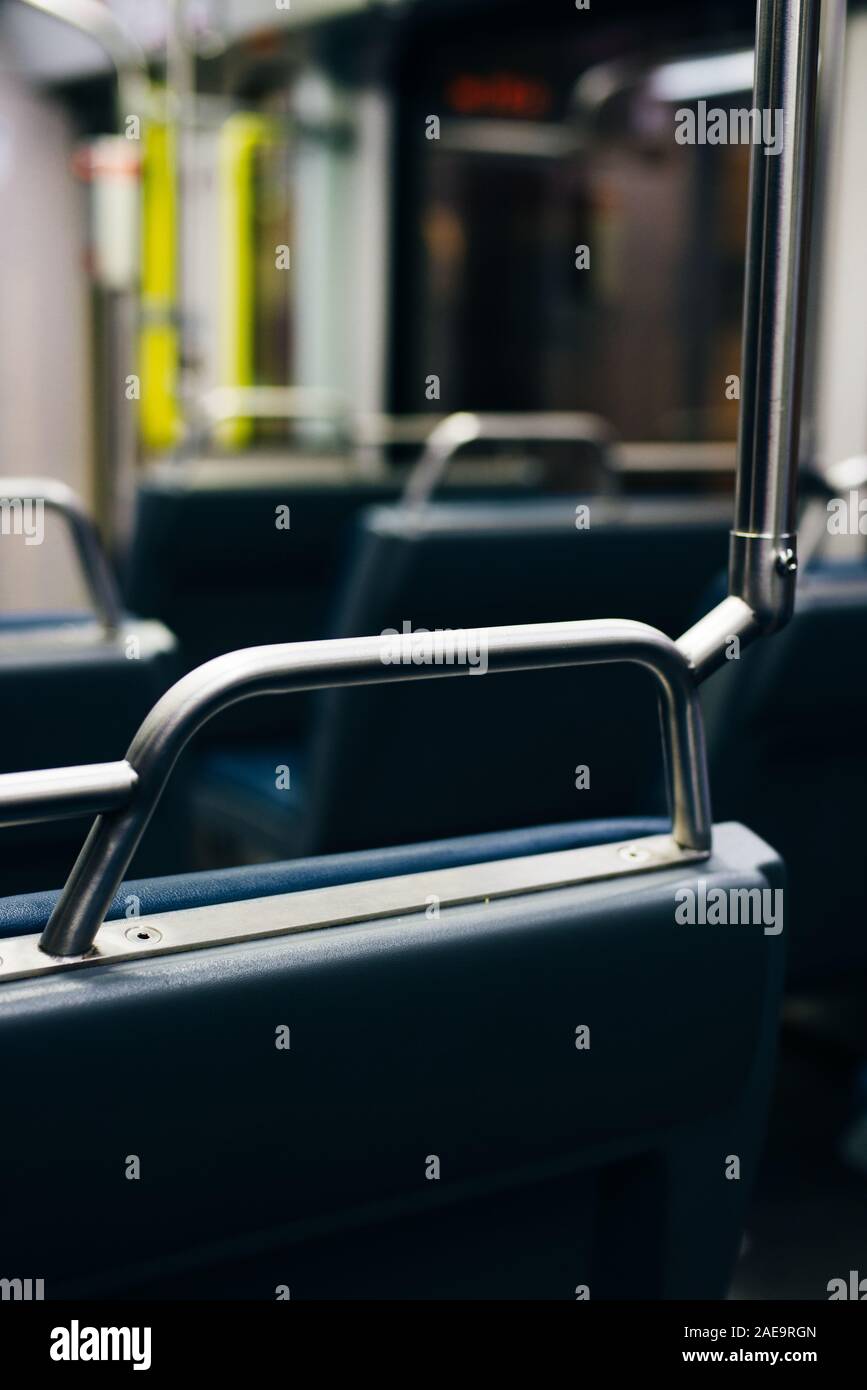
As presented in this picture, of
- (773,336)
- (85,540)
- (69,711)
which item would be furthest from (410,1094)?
(85,540)

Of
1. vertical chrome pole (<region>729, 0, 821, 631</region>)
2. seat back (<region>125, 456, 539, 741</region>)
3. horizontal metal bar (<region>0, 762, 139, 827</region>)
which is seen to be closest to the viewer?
horizontal metal bar (<region>0, 762, 139, 827</region>)

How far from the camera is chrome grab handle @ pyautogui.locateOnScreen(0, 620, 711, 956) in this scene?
691 millimetres

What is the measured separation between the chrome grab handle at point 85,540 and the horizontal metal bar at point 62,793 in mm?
885

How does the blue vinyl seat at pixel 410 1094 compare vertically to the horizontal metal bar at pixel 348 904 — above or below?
below

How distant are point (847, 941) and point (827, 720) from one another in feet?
1.07

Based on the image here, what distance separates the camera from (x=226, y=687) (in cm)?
72

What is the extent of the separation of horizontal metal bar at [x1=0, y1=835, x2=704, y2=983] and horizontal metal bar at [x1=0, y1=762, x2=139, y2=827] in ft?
0.22

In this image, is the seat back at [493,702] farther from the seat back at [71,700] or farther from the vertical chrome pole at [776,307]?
the vertical chrome pole at [776,307]

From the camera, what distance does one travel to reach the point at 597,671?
1.99 meters

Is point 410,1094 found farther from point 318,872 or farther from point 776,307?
point 776,307

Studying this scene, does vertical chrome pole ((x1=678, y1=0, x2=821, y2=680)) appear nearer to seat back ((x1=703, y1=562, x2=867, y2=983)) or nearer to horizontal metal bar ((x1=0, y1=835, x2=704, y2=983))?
horizontal metal bar ((x1=0, y1=835, x2=704, y2=983))

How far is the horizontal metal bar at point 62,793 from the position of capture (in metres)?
0.67

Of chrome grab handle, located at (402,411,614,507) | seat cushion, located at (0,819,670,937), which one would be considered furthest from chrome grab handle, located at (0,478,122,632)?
chrome grab handle, located at (402,411,614,507)

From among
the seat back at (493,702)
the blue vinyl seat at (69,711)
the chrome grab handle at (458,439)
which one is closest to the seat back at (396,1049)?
the blue vinyl seat at (69,711)
